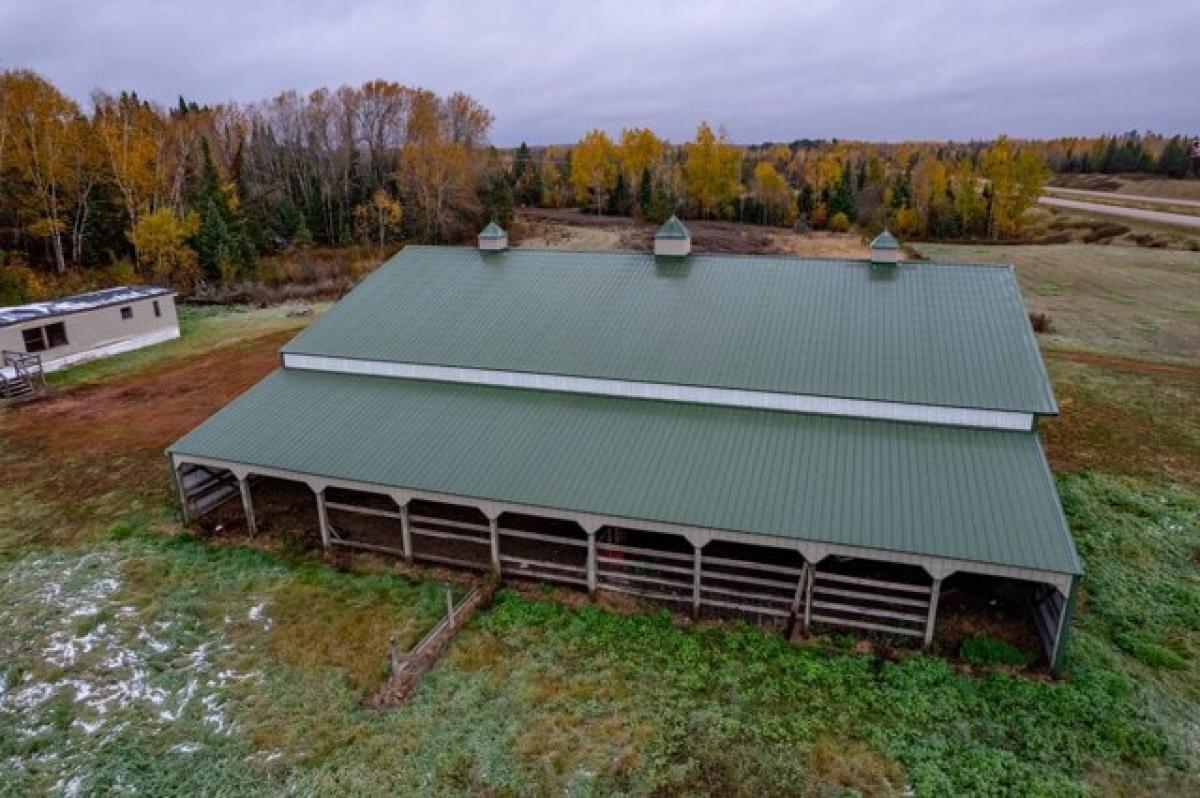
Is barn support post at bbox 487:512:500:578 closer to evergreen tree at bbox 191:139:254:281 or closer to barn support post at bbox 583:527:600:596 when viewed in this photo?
barn support post at bbox 583:527:600:596

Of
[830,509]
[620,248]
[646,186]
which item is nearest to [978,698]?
[830,509]

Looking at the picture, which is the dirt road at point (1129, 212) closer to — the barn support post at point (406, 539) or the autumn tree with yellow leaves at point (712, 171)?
the autumn tree with yellow leaves at point (712, 171)

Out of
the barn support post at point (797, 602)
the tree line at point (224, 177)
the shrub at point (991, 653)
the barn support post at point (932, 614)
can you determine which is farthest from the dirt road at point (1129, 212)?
the barn support post at point (797, 602)

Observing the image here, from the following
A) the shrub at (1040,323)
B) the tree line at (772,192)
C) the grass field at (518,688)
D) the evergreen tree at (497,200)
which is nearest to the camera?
the grass field at (518,688)

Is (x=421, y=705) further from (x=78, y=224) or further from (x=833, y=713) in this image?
(x=78, y=224)

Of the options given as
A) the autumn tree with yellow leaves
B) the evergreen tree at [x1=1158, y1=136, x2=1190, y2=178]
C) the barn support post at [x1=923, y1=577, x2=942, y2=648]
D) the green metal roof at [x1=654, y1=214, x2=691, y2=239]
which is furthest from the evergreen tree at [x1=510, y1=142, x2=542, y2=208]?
the evergreen tree at [x1=1158, y1=136, x2=1190, y2=178]

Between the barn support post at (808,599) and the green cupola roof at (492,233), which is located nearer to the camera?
the barn support post at (808,599)
